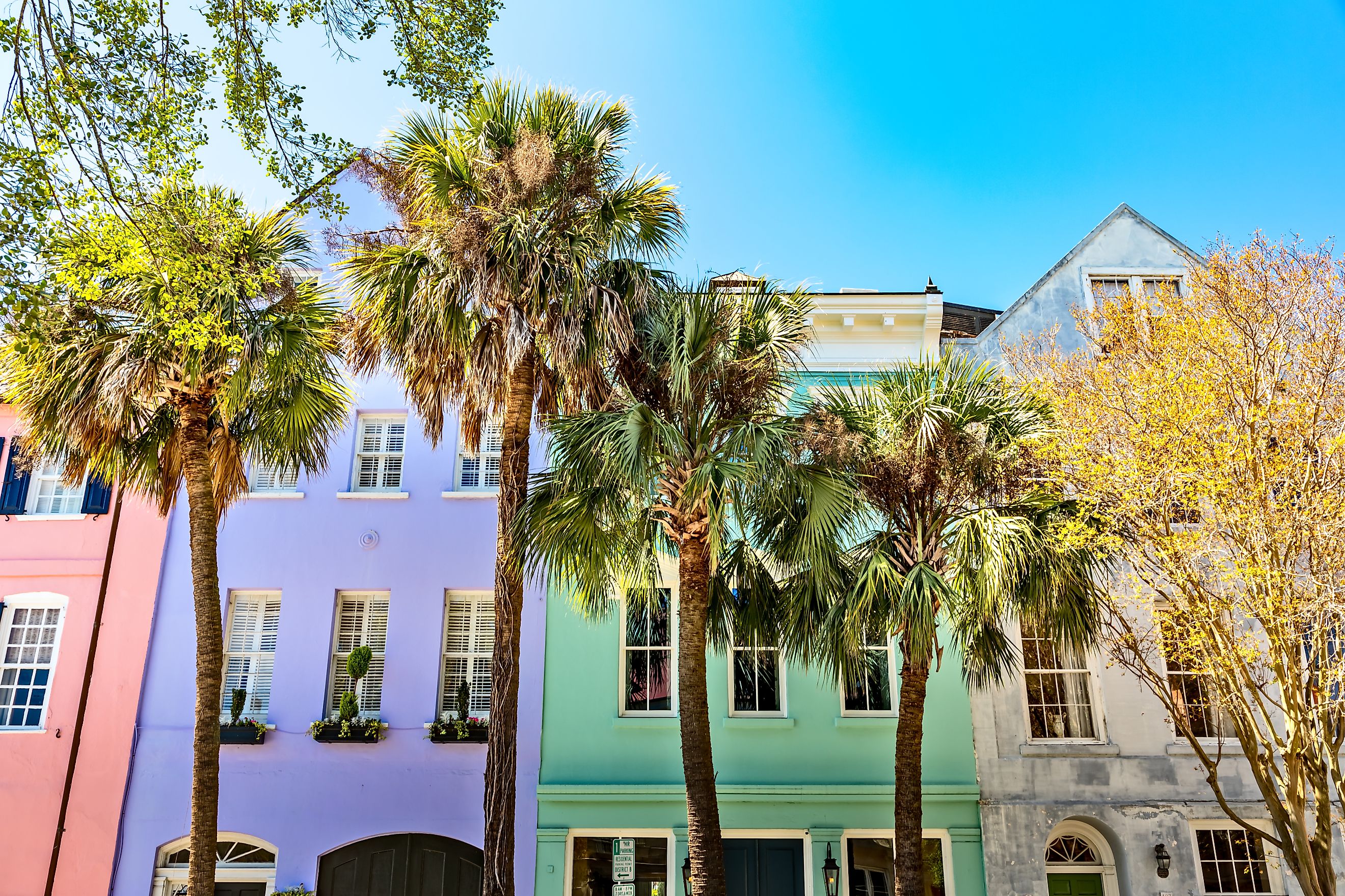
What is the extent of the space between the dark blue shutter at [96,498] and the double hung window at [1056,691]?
1387 cm

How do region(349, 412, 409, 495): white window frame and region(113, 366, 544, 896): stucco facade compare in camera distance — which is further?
region(349, 412, 409, 495): white window frame

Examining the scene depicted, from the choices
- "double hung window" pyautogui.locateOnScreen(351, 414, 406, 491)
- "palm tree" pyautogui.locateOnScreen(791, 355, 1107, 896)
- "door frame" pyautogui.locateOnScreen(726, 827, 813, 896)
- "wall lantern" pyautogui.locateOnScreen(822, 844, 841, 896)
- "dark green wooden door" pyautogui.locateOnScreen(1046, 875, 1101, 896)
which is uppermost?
"double hung window" pyautogui.locateOnScreen(351, 414, 406, 491)

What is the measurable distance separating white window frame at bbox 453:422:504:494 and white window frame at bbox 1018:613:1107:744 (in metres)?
8.19

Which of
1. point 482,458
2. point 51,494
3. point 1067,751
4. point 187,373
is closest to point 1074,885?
point 1067,751

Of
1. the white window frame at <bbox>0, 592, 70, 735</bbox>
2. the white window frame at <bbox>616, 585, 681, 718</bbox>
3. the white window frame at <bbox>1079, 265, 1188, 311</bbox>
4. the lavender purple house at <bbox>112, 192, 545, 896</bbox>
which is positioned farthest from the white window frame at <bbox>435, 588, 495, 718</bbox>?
the white window frame at <bbox>1079, 265, 1188, 311</bbox>

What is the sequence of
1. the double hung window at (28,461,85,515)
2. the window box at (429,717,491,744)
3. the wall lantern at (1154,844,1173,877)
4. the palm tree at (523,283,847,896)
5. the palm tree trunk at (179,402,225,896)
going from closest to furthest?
the palm tree at (523,283,847,896), the palm tree trunk at (179,402,225,896), the wall lantern at (1154,844,1173,877), the window box at (429,717,491,744), the double hung window at (28,461,85,515)

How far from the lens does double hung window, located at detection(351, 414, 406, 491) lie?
15336 mm

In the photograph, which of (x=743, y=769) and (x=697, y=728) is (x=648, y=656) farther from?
(x=697, y=728)

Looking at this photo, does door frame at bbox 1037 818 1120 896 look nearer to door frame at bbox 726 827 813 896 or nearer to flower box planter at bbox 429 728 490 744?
door frame at bbox 726 827 813 896

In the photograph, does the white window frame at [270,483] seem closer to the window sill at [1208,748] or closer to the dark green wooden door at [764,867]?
the dark green wooden door at [764,867]

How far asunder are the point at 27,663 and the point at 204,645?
5.75m

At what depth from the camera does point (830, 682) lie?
1402 cm

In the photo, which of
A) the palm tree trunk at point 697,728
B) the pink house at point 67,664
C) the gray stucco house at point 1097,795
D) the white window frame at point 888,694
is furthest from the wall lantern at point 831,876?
the pink house at point 67,664

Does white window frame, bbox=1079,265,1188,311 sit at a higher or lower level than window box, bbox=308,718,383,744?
higher
